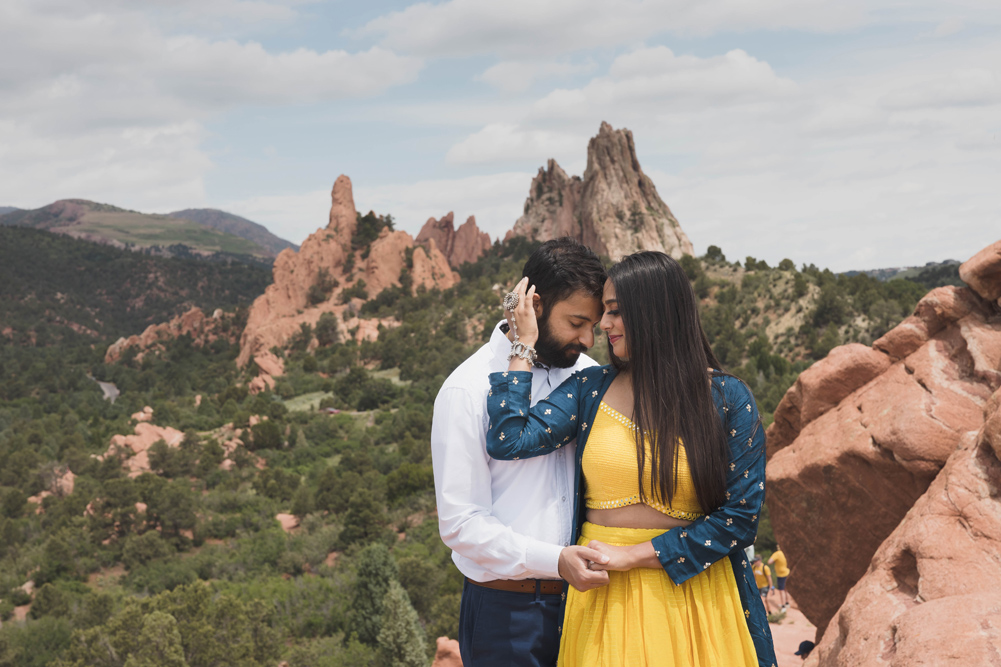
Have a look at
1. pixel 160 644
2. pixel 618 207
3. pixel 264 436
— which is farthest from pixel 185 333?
pixel 160 644

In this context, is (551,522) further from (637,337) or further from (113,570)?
(113,570)

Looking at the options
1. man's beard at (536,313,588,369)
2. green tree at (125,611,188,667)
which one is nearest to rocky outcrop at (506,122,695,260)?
green tree at (125,611,188,667)

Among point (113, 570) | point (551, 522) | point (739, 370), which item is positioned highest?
point (551, 522)

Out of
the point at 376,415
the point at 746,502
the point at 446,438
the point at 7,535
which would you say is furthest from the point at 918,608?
the point at 376,415

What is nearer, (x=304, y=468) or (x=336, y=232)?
(x=304, y=468)

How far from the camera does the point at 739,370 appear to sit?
33.5 m

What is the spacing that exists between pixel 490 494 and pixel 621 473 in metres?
0.47

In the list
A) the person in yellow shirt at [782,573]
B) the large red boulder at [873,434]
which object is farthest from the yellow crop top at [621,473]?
the person in yellow shirt at [782,573]

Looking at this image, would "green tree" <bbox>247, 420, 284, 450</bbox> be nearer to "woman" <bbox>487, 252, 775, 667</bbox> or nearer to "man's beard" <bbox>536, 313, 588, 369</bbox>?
"man's beard" <bbox>536, 313, 588, 369</bbox>

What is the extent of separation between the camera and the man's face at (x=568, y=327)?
2.55m

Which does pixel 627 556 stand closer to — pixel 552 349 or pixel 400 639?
pixel 552 349

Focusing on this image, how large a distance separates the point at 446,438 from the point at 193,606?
47.4ft

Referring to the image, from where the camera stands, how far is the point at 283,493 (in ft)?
88.3

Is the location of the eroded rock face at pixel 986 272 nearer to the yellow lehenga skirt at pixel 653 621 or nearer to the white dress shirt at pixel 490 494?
the yellow lehenga skirt at pixel 653 621
